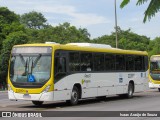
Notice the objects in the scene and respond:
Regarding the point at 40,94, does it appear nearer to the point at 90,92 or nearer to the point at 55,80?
the point at 55,80

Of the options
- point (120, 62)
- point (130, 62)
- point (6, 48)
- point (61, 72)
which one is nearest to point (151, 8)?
point (61, 72)

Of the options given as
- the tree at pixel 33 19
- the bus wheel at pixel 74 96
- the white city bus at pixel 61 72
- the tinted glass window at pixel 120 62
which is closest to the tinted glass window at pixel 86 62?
the white city bus at pixel 61 72

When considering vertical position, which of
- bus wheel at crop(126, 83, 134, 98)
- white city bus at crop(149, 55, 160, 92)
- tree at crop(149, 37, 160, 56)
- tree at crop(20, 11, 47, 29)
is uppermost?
tree at crop(20, 11, 47, 29)

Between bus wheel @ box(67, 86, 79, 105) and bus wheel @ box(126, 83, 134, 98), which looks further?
bus wheel @ box(126, 83, 134, 98)

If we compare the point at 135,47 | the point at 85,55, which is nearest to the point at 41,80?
the point at 85,55

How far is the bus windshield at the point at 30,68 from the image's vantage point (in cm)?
1711

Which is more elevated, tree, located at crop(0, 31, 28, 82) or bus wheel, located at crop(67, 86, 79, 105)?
tree, located at crop(0, 31, 28, 82)

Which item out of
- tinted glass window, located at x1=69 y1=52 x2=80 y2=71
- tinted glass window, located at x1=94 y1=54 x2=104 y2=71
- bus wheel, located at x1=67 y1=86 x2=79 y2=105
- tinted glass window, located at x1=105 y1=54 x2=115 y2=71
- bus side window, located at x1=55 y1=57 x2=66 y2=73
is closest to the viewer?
bus side window, located at x1=55 y1=57 x2=66 y2=73

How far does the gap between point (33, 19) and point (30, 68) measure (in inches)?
4191

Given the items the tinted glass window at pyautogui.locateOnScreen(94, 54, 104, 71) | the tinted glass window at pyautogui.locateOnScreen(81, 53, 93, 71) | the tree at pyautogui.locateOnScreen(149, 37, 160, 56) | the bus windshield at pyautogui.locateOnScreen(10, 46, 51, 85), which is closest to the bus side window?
the bus windshield at pyautogui.locateOnScreen(10, 46, 51, 85)

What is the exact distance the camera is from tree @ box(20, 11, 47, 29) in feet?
402

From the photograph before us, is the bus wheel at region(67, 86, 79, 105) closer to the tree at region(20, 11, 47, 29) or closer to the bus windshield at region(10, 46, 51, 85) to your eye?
the bus windshield at region(10, 46, 51, 85)

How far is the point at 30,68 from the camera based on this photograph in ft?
57.0

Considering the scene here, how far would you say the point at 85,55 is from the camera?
19875 millimetres
